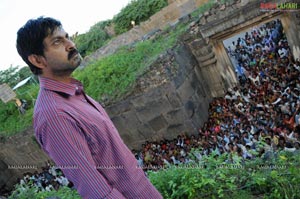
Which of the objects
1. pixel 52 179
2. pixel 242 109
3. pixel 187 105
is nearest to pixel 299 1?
pixel 242 109

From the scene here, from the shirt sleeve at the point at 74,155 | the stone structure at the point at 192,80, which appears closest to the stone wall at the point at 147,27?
the stone structure at the point at 192,80

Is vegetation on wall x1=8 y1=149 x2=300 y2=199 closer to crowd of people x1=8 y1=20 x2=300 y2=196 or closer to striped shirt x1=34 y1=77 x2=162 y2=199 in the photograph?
striped shirt x1=34 y1=77 x2=162 y2=199

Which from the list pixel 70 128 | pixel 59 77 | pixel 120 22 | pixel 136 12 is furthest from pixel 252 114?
pixel 120 22

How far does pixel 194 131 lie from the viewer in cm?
809

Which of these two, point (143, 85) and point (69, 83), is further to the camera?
point (143, 85)

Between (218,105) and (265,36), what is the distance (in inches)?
133

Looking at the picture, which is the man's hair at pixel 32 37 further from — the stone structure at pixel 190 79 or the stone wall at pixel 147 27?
the stone wall at pixel 147 27

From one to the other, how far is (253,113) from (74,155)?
257 inches

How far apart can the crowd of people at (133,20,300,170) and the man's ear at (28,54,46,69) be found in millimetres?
4381

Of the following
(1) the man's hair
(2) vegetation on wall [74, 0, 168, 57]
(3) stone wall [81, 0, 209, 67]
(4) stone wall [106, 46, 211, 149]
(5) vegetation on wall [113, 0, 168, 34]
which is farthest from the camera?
(2) vegetation on wall [74, 0, 168, 57]

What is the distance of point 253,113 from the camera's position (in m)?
7.05

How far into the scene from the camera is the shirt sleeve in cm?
113

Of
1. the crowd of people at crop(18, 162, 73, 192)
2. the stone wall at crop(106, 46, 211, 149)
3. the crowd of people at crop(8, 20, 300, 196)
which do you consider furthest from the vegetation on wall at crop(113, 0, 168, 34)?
the crowd of people at crop(18, 162, 73, 192)

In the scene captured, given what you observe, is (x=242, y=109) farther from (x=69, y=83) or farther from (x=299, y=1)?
(x=69, y=83)
